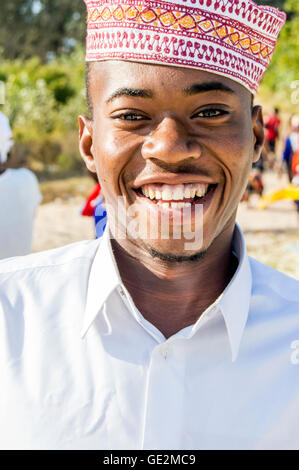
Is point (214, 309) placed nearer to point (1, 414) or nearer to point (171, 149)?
A: point (171, 149)

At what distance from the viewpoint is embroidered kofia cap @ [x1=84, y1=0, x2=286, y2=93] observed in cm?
152

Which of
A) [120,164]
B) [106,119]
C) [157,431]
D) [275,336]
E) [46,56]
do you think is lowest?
[157,431]

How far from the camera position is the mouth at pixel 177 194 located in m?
1.58

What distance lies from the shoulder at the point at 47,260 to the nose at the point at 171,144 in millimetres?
445

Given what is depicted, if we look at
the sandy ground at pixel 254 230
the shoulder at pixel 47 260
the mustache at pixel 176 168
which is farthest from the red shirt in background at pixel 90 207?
the sandy ground at pixel 254 230

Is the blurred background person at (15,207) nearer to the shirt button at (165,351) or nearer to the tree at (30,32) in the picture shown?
the shirt button at (165,351)

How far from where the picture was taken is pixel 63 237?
31.9 feet

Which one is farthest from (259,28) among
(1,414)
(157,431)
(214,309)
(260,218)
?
(260,218)

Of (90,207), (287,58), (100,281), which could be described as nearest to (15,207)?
(90,207)

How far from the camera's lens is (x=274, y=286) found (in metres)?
1.79

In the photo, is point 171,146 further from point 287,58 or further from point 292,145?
point 287,58

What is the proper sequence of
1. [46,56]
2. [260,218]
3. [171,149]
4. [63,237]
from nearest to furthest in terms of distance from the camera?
[171,149], [63,237], [260,218], [46,56]

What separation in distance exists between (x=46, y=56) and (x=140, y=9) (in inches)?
1434

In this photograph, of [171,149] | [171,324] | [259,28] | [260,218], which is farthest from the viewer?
[260,218]
